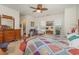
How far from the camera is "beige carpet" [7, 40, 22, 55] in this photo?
151 centimetres

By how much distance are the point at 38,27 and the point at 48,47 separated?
0.27m

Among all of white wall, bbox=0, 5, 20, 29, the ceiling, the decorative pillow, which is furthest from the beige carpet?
the decorative pillow

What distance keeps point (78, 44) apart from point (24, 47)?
0.63m

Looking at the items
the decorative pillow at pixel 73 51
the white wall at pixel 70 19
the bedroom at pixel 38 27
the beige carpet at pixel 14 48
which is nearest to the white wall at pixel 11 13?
the bedroom at pixel 38 27

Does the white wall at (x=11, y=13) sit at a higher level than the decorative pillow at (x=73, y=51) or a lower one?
higher

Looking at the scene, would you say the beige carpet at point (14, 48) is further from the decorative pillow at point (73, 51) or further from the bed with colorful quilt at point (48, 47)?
the decorative pillow at point (73, 51)

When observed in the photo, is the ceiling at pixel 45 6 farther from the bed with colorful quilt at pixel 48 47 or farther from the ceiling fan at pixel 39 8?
the bed with colorful quilt at pixel 48 47

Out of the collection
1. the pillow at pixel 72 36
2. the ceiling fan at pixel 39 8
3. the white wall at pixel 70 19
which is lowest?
the pillow at pixel 72 36

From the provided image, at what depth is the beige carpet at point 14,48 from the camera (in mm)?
1507

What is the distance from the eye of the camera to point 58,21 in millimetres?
1558

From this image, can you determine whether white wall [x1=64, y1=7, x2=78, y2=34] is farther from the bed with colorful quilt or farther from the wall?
the bed with colorful quilt

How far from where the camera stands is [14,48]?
4.94 ft
